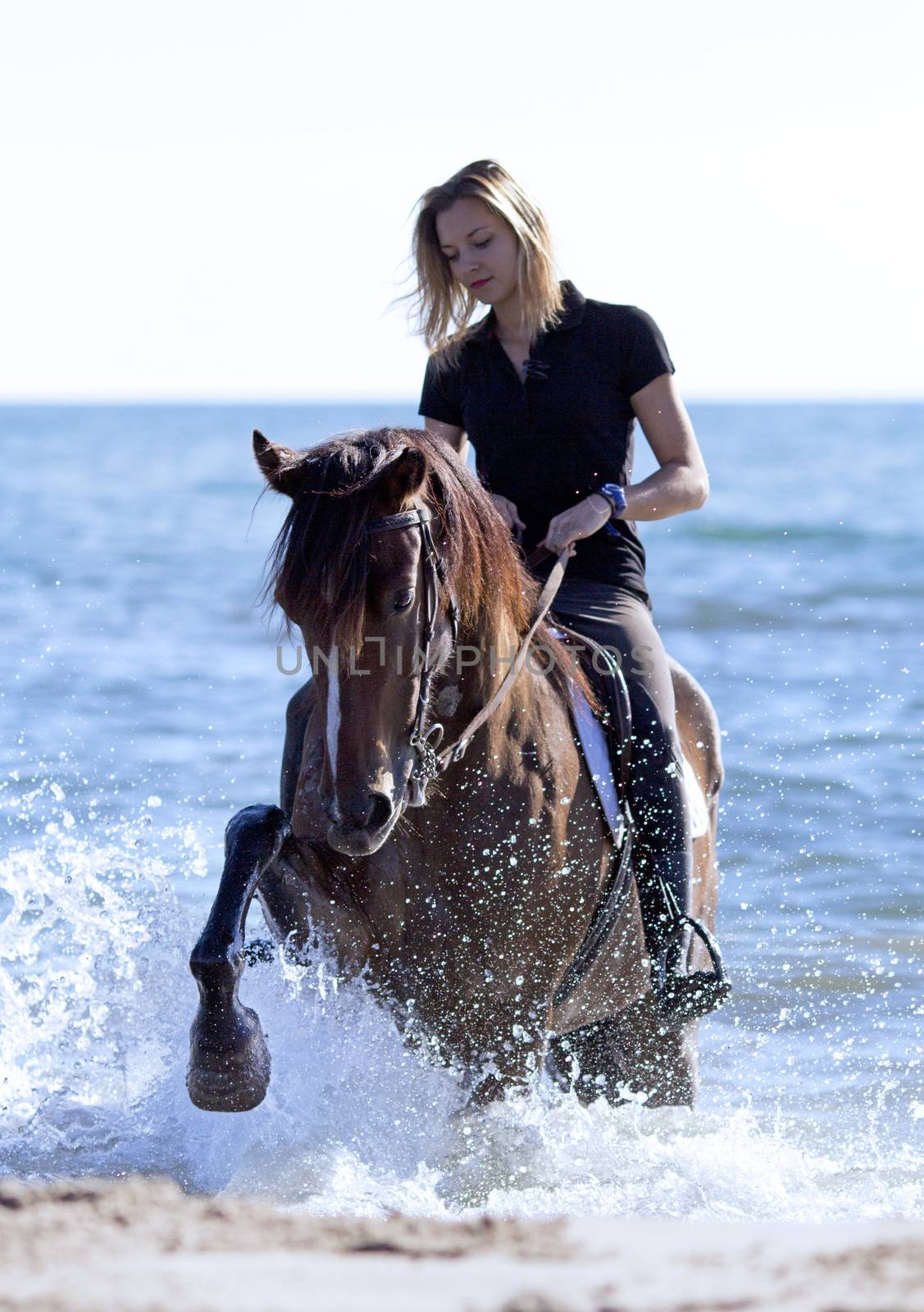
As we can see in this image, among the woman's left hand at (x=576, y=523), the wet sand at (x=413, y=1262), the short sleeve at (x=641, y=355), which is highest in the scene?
the short sleeve at (x=641, y=355)

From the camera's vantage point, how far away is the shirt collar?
13.9 ft

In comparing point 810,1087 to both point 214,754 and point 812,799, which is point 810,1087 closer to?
point 812,799

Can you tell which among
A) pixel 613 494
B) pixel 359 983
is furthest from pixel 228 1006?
pixel 613 494

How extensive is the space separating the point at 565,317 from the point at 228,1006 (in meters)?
2.08

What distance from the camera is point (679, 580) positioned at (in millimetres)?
19172

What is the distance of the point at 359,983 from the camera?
11.9 feet

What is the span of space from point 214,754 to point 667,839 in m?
5.75

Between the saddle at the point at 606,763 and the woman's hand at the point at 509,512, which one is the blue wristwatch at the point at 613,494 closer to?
the woman's hand at the point at 509,512

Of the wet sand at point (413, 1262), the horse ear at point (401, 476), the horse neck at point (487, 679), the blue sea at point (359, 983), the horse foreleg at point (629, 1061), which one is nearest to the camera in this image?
the wet sand at point (413, 1262)

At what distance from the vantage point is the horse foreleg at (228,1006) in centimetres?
330

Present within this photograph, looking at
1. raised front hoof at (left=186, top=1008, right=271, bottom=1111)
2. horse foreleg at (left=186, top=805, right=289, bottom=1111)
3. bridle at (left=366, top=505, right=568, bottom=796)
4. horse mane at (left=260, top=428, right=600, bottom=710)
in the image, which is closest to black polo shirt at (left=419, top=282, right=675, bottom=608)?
horse mane at (left=260, top=428, right=600, bottom=710)

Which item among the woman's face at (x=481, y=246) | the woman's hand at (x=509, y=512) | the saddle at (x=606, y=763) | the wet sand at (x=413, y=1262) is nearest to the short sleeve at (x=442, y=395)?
the woman's face at (x=481, y=246)

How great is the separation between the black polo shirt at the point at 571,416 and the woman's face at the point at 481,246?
0.17m

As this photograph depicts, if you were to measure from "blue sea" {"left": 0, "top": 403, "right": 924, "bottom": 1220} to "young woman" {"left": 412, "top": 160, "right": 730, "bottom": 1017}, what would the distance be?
22.0 inches
